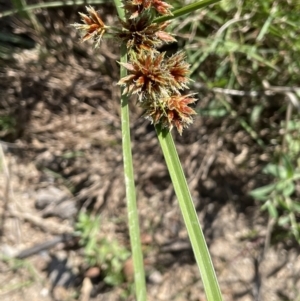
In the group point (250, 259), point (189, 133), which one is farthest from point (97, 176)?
point (250, 259)

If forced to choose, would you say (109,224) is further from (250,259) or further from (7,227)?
(250,259)

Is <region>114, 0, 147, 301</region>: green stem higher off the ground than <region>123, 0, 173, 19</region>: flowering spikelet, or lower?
lower

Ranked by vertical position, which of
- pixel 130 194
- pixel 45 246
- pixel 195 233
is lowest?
pixel 45 246

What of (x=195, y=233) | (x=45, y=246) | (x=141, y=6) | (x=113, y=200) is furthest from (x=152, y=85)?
(x=45, y=246)

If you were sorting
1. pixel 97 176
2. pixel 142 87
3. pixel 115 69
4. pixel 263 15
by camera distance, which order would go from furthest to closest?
pixel 97 176 < pixel 115 69 < pixel 263 15 < pixel 142 87

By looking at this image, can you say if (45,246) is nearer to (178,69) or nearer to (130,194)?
(130,194)

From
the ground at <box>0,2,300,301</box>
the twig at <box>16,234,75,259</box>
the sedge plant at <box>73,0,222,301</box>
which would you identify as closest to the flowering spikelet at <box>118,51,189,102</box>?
the sedge plant at <box>73,0,222,301</box>

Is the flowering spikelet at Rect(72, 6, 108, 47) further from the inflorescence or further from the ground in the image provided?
the ground
